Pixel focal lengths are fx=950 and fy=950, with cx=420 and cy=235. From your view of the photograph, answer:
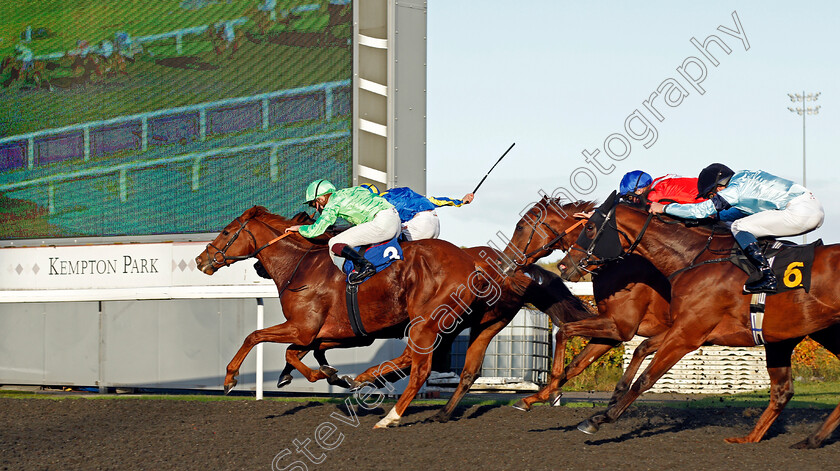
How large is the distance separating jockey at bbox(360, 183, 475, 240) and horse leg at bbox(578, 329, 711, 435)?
2346mm

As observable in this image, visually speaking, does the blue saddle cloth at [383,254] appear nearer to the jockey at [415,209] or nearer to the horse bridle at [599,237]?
the jockey at [415,209]

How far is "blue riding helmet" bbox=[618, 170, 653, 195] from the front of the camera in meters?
6.79

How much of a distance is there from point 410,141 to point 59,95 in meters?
3.57

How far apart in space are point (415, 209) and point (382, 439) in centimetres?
210

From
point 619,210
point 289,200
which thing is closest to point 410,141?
point 289,200

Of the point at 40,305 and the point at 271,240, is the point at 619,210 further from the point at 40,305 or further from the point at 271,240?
the point at 40,305

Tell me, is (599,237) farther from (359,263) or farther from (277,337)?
(277,337)

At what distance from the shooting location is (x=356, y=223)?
6719 mm

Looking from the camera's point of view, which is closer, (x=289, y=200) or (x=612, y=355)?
(x=289, y=200)

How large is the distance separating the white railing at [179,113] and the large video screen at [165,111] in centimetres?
1

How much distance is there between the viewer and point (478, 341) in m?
6.79

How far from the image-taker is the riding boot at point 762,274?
5301mm

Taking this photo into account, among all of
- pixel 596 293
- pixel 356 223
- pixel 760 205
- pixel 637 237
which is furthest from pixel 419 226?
pixel 760 205

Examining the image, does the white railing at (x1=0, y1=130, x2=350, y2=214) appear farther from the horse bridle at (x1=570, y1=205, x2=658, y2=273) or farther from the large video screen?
the horse bridle at (x1=570, y1=205, x2=658, y2=273)
